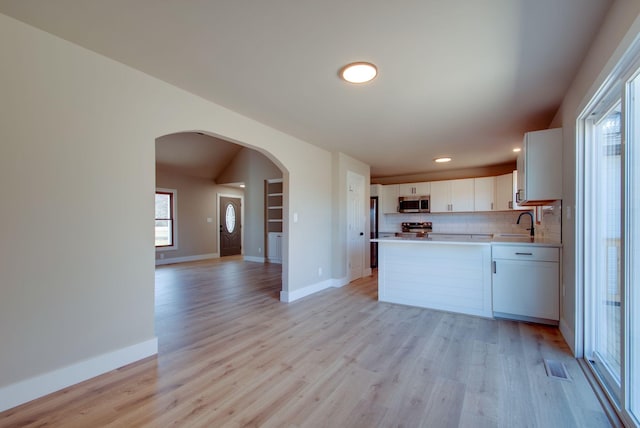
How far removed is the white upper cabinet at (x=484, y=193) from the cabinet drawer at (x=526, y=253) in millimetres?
3156

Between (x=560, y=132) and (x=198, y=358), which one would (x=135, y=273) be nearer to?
(x=198, y=358)

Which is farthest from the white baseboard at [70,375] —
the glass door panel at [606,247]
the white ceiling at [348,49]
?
the glass door panel at [606,247]

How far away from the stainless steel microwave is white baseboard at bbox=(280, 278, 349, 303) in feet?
8.85

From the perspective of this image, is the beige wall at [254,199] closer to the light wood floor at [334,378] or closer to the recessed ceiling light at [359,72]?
the light wood floor at [334,378]

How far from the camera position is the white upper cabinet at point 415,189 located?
698cm

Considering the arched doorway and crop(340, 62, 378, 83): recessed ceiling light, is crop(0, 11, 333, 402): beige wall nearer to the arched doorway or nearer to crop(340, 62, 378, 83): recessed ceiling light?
crop(340, 62, 378, 83): recessed ceiling light

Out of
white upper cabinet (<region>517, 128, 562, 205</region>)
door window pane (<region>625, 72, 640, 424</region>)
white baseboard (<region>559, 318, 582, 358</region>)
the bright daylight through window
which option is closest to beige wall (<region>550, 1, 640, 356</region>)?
white baseboard (<region>559, 318, 582, 358</region>)

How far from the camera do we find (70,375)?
6.76 ft

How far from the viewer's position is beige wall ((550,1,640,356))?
1.56 m

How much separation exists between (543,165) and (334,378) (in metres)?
3.01

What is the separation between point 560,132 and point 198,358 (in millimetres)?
4118

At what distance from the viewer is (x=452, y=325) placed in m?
3.28

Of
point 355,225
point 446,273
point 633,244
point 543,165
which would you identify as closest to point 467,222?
point 355,225

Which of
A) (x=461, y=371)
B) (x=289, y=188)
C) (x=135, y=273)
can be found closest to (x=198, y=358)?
(x=135, y=273)
